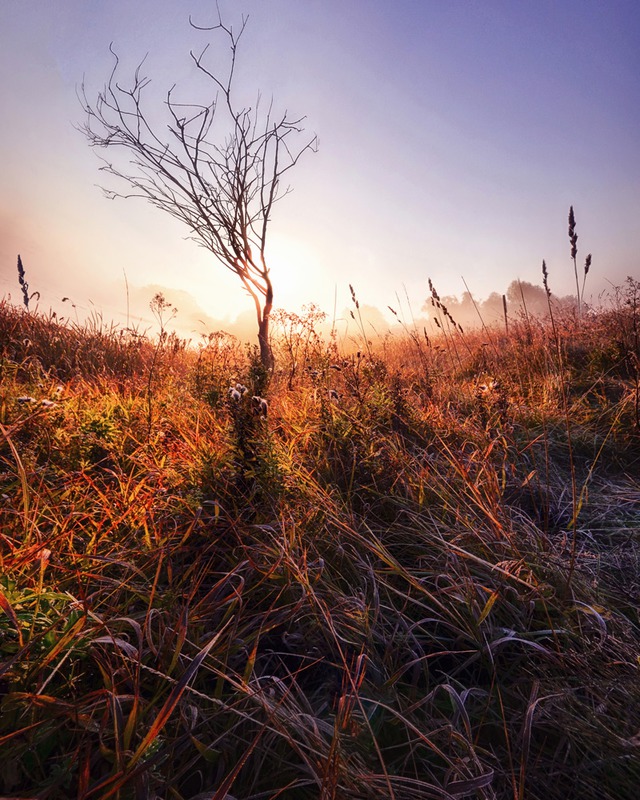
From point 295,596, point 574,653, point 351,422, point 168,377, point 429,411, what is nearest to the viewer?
point 574,653

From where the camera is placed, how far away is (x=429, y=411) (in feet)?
10.1

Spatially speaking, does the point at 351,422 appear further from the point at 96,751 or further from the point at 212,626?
the point at 96,751

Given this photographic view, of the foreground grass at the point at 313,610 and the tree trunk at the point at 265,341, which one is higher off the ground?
the tree trunk at the point at 265,341

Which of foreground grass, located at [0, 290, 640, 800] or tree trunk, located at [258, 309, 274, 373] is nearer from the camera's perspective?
foreground grass, located at [0, 290, 640, 800]

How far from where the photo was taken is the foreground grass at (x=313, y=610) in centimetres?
85

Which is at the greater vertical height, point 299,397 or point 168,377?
point 168,377

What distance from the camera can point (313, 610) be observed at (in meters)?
1.28

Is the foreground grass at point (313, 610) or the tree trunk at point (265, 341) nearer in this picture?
the foreground grass at point (313, 610)

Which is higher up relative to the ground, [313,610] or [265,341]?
[265,341]

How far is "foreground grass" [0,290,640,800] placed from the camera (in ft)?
2.81

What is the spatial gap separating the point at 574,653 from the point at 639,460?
7.06 ft

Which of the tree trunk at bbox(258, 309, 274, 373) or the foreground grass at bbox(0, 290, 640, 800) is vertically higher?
the tree trunk at bbox(258, 309, 274, 373)

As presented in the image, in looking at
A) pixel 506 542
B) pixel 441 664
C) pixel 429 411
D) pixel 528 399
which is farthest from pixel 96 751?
pixel 528 399

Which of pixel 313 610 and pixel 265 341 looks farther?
pixel 265 341
